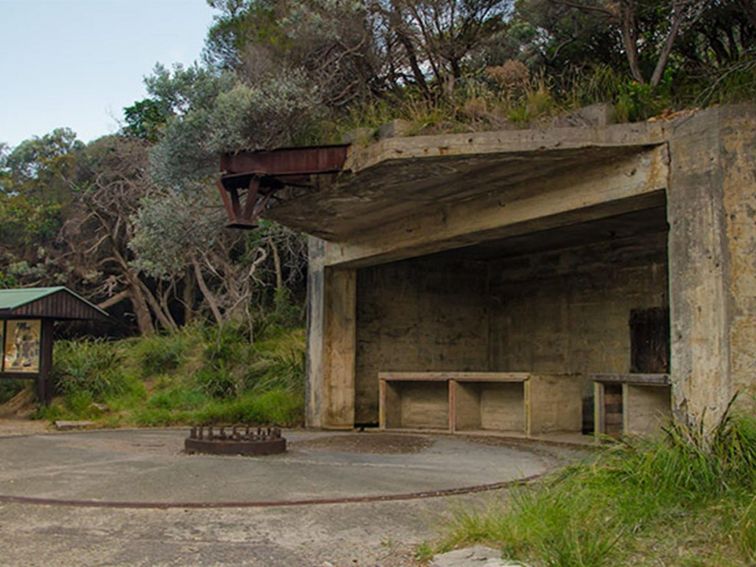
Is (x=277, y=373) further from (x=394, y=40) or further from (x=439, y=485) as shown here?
(x=439, y=485)

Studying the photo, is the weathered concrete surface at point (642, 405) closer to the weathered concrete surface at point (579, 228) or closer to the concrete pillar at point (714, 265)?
the weathered concrete surface at point (579, 228)

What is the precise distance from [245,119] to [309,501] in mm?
5336

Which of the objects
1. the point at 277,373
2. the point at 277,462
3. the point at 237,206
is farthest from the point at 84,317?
the point at 277,462

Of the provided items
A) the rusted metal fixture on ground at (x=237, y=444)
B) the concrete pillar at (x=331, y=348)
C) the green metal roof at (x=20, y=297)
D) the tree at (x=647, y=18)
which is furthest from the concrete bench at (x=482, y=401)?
the green metal roof at (x=20, y=297)

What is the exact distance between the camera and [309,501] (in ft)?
20.3

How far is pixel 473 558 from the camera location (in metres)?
4.05

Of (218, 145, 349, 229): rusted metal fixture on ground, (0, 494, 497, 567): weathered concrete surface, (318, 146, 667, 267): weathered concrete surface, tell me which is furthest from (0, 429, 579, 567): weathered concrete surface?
(218, 145, 349, 229): rusted metal fixture on ground

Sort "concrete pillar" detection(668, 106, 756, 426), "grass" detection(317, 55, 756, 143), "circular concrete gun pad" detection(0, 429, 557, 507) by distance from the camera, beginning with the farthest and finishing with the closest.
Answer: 1. "grass" detection(317, 55, 756, 143)
2. "concrete pillar" detection(668, 106, 756, 426)
3. "circular concrete gun pad" detection(0, 429, 557, 507)

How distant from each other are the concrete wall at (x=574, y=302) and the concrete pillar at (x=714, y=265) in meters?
5.27

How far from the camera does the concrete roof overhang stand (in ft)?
26.3

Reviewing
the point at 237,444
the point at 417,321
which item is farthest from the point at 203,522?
the point at 417,321

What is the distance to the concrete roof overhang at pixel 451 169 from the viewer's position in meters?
8.01

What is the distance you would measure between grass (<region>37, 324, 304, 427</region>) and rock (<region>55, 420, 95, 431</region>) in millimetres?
355

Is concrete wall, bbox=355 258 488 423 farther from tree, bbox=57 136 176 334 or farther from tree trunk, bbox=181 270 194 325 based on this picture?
tree trunk, bbox=181 270 194 325
